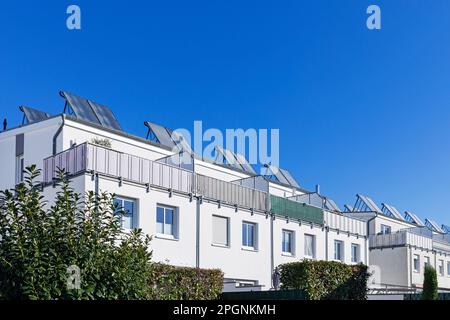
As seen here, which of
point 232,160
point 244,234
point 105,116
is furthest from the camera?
point 232,160

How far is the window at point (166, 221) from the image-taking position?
90.1 feet

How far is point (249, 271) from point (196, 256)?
3.83 meters

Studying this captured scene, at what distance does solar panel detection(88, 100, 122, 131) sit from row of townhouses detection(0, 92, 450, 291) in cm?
7

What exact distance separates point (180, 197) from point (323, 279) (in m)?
6.87

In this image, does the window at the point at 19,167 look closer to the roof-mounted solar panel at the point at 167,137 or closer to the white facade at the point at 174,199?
the white facade at the point at 174,199

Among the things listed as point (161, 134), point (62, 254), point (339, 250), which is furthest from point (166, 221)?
point (62, 254)

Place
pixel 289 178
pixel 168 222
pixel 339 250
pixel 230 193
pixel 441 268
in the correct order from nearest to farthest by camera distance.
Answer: pixel 168 222
pixel 230 193
pixel 339 250
pixel 289 178
pixel 441 268

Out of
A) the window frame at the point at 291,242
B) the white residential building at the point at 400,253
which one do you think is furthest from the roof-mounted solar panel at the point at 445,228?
the window frame at the point at 291,242

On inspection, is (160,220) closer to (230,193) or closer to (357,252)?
(230,193)

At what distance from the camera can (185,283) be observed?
19.1 metres

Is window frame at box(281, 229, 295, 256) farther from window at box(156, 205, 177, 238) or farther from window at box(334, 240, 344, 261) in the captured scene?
window at box(156, 205, 177, 238)

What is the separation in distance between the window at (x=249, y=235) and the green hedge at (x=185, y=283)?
10724 millimetres

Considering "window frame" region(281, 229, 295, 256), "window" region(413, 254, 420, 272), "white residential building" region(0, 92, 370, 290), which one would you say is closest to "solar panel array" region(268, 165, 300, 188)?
"white residential building" region(0, 92, 370, 290)
